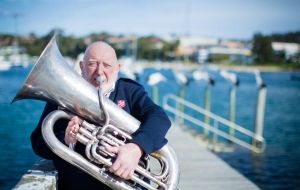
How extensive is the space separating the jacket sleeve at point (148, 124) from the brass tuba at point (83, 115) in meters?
0.09

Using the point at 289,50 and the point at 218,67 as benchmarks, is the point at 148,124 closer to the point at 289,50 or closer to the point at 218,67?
the point at 289,50

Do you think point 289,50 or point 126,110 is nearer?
point 126,110

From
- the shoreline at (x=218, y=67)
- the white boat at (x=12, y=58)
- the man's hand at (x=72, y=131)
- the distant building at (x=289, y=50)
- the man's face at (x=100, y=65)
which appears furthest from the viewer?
the shoreline at (x=218, y=67)

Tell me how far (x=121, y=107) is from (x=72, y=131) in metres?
0.37

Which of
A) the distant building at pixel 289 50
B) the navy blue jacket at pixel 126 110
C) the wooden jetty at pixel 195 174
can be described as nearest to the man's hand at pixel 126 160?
the navy blue jacket at pixel 126 110

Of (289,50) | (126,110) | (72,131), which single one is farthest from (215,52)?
(72,131)

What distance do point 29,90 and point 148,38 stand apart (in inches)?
6079

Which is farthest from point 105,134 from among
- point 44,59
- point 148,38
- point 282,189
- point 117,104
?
point 148,38

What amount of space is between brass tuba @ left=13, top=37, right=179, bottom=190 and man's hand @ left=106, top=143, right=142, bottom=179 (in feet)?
0.26

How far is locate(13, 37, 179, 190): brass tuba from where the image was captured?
248cm

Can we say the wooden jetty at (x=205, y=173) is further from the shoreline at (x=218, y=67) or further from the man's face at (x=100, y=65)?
the shoreline at (x=218, y=67)

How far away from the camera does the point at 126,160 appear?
7.79ft

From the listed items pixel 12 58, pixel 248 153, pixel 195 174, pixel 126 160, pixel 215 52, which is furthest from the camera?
pixel 215 52

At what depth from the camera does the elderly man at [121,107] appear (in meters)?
2.41
